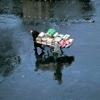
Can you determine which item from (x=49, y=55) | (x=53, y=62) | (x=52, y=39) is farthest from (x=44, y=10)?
(x=53, y=62)

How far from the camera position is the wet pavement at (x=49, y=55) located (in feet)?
61.6

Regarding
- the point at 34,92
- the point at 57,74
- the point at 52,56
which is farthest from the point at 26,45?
the point at 34,92

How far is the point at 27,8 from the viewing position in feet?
99.0

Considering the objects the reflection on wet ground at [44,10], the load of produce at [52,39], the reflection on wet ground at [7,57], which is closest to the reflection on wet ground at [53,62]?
the load of produce at [52,39]

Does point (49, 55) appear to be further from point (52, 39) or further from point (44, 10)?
point (44, 10)

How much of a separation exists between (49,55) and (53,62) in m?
0.85

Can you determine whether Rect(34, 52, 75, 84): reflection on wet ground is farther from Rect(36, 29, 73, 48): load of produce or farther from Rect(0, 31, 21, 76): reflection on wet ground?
Rect(0, 31, 21, 76): reflection on wet ground

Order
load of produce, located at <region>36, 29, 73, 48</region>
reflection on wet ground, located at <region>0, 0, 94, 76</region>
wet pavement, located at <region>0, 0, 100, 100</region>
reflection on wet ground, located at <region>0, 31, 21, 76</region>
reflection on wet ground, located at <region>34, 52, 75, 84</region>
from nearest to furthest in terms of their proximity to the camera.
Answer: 1. wet pavement, located at <region>0, 0, 100, 100</region>
2. reflection on wet ground, located at <region>34, 52, 75, 84</region>
3. reflection on wet ground, located at <region>0, 31, 21, 76</region>
4. load of produce, located at <region>36, 29, 73, 48</region>
5. reflection on wet ground, located at <region>0, 0, 94, 76</region>

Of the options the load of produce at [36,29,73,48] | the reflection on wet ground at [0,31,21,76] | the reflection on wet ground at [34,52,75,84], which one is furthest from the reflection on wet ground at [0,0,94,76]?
Answer: the reflection on wet ground at [34,52,75,84]

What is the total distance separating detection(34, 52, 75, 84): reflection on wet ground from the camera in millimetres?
20891

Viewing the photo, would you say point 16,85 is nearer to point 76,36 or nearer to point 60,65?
point 60,65

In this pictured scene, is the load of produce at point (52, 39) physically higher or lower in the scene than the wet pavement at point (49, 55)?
higher

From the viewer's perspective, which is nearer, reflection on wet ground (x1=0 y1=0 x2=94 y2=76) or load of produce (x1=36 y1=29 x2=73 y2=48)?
load of produce (x1=36 y1=29 x2=73 y2=48)

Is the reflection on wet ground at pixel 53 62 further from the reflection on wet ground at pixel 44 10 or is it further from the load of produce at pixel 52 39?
the reflection on wet ground at pixel 44 10
